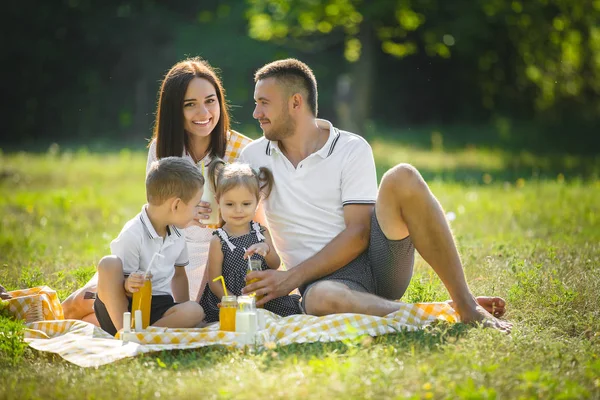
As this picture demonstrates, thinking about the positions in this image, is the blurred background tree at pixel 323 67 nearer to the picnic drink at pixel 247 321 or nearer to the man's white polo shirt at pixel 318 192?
the man's white polo shirt at pixel 318 192

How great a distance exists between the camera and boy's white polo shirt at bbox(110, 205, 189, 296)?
4.61 m

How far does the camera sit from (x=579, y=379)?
3.58 meters

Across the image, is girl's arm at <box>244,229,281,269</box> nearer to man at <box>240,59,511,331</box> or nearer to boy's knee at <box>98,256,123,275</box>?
man at <box>240,59,511,331</box>

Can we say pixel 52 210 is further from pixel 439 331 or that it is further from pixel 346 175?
pixel 439 331

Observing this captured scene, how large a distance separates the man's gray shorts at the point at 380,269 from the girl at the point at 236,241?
25 cm

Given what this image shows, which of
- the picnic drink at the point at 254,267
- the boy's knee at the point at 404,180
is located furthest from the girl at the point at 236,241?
the boy's knee at the point at 404,180

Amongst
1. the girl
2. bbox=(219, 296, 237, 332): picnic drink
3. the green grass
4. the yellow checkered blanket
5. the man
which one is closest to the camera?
the green grass

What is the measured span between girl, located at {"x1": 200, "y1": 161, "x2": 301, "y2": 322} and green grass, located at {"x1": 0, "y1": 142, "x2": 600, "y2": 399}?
2.43 feet

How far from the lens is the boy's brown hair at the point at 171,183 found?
15.3 feet

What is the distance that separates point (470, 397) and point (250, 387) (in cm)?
90

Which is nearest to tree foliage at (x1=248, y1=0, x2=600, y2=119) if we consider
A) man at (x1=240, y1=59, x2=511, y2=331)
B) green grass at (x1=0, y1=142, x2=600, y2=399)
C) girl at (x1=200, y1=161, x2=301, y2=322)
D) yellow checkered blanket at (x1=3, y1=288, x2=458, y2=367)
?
green grass at (x1=0, y1=142, x2=600, y2=399)

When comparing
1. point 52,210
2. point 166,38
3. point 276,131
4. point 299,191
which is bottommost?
point 52,210

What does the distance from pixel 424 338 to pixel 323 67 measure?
2145cm

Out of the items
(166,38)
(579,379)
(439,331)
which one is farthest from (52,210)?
(166,38)
